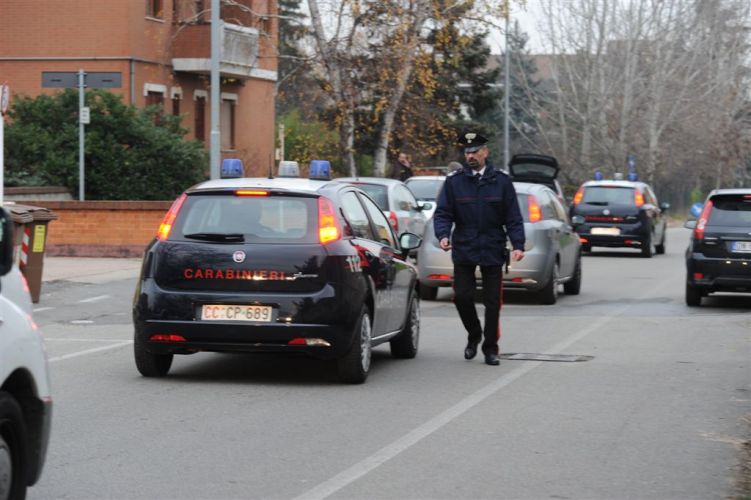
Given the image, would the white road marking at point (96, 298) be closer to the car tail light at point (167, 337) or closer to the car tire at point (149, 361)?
the car tire at point (149, 361)

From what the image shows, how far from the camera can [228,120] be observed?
4438 cm

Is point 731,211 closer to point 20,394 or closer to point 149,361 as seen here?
point 149,361

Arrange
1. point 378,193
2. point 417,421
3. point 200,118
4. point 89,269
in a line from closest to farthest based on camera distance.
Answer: point 417,421, point 89,269, point 378,193, point 200,118

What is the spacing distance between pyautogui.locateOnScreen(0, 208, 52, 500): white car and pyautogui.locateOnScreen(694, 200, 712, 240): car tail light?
46.1 feet

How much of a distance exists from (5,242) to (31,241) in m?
14.1

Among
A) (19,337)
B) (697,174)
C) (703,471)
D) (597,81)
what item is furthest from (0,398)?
(697,174)

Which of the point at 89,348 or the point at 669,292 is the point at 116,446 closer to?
the point at 89,348

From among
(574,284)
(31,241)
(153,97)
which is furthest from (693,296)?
(153,97)

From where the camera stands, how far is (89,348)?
44.6 feet

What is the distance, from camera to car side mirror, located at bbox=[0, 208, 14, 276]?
507 cm

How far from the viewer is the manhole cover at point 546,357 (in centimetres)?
1289

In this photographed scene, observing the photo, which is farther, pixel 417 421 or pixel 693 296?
pixel 693 296

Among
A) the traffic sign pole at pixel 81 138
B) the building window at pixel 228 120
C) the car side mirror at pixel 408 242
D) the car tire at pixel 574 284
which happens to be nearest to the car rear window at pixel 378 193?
the car tire at pixel 574 284

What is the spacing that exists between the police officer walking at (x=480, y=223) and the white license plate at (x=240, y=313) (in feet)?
7.02
